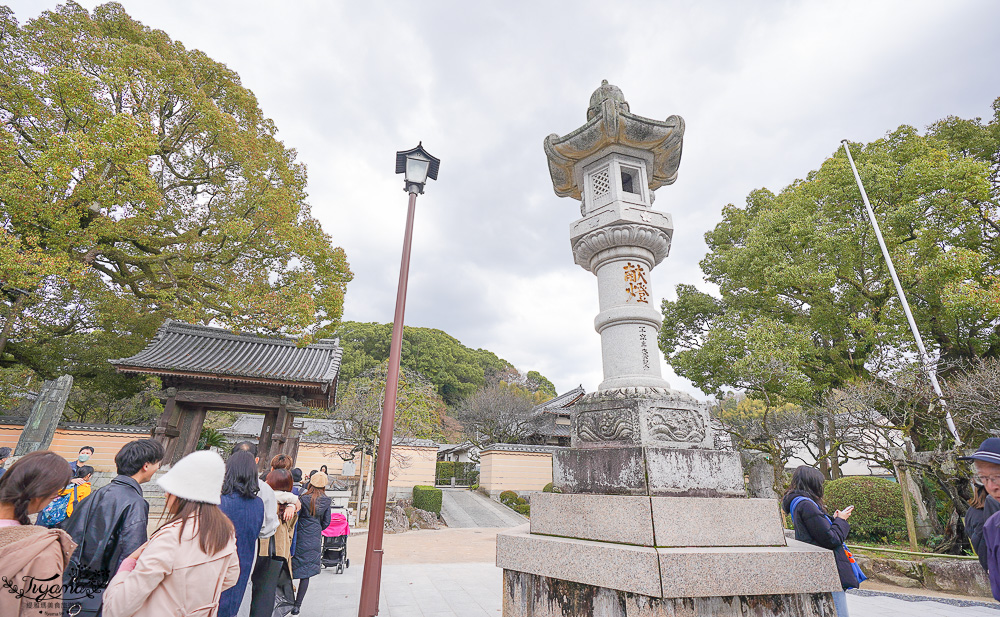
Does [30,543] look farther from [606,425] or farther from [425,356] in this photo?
[425,356]

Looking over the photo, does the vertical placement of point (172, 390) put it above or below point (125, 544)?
above

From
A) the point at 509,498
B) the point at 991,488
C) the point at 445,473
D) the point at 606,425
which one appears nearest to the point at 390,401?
the point at 606,425

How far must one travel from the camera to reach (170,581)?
5.59 ft

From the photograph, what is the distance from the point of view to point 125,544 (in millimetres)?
2285

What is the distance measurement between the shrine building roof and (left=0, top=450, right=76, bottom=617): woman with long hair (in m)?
10.5

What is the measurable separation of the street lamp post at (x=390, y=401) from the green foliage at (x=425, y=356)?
3019 centimetres

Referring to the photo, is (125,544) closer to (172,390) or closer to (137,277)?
(172,390)

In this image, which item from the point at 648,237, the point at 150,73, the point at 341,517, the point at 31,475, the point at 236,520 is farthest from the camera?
the point at 150,73

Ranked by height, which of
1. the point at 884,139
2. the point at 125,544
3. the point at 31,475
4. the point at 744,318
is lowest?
the point at 125,544

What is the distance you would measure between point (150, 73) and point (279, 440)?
398 inches

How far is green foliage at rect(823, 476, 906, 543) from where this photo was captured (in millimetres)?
9844

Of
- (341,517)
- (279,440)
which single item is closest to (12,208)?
(279,440)

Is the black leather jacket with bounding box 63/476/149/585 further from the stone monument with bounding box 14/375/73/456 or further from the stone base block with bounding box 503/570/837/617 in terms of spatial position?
the stone monument with bounding box 14/375/73/456

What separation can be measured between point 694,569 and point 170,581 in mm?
2613
